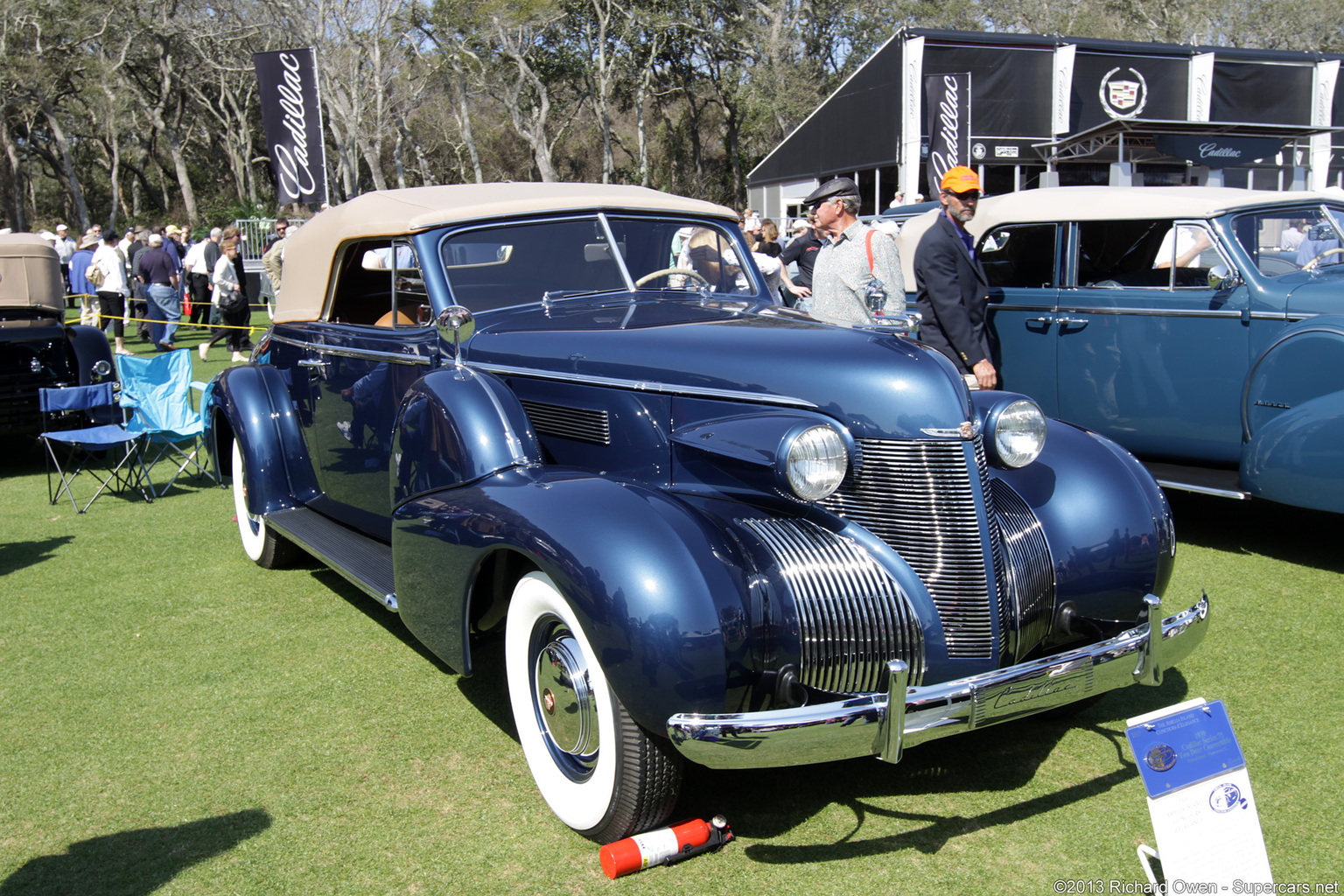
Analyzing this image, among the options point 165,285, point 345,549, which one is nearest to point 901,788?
point 345,549

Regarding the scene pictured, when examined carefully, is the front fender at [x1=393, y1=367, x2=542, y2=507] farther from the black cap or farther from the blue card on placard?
the black cap

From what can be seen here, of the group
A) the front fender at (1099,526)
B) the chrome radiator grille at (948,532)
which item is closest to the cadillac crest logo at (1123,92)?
the front fender at (1099,526)

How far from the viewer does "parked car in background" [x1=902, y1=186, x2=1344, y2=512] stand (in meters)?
5.02

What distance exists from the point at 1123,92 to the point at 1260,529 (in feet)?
63.5

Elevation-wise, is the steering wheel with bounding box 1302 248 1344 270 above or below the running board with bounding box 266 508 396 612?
above

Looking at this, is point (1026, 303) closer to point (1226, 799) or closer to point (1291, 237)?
point (1291, 237)

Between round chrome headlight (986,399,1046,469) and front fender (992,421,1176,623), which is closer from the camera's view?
round chrome headlight (986,399,1046,469)

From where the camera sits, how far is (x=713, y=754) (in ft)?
7.98

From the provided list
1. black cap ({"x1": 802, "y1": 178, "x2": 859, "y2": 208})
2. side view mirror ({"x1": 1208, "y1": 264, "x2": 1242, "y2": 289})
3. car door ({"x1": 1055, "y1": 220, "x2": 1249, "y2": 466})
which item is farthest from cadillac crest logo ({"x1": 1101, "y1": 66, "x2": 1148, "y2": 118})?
black cap ({"x1": 802, "y1": 178, "x2": 859, "y2": 208})

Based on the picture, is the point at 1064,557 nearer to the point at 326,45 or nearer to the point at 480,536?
the point at 480,536

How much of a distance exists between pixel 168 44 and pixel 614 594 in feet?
140

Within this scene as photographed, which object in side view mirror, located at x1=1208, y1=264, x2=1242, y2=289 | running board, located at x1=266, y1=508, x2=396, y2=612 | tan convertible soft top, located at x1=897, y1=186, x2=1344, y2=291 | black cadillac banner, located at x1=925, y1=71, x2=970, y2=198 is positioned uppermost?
black cadillac banner, located at x1=925, y1=71, x2=970, y2=198

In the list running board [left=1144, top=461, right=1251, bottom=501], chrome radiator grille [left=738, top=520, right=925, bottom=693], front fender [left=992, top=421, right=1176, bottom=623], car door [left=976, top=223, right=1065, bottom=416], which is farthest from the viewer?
car door [left=976, top=223, right=1065, bottom=416]

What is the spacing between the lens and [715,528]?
276 centimetres
